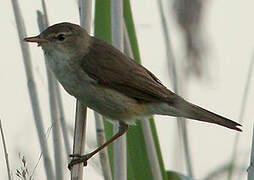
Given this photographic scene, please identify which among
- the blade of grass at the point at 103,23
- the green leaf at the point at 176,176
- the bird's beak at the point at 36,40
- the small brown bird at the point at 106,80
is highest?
the blade of grass at the point at 103,23

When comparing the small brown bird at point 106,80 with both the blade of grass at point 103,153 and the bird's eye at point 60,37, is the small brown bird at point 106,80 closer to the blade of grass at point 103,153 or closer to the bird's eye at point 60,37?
the bird's eye at point 60,37

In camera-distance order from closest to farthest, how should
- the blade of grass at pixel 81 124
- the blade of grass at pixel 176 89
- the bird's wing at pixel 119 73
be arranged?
the blade of grass at pixel 81 124, the bird's wing at pixel 119 73, the blade of grass at pixel 176 89

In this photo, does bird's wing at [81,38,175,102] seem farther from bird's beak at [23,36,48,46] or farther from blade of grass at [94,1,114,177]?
bird's beak at [23,36,48,46]

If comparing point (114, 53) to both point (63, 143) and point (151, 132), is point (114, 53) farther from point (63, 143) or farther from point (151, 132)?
point (63, 143)

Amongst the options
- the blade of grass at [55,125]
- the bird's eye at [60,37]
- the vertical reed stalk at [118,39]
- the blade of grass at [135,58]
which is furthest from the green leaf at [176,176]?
the bird's eye at [60,37]

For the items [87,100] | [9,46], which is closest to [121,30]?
[87,100]

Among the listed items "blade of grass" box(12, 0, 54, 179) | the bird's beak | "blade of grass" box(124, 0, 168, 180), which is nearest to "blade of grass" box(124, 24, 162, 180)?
"blade of grass" box(124, 0, 168, 180)

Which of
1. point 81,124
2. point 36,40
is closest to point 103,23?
point 36,40
